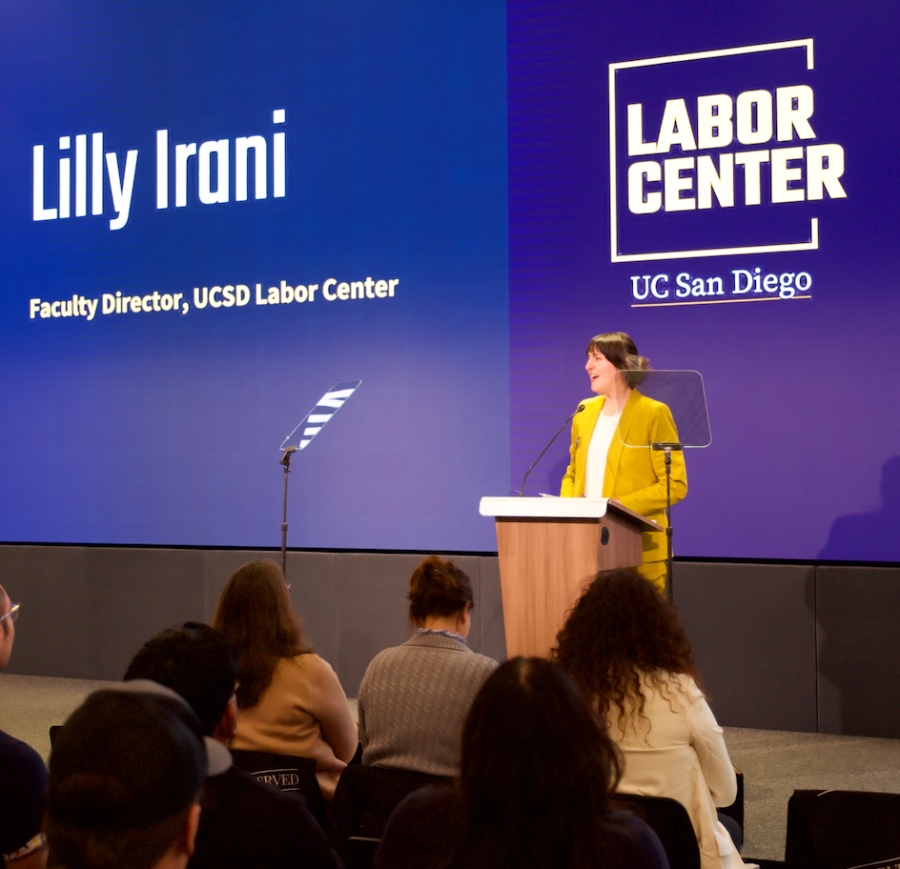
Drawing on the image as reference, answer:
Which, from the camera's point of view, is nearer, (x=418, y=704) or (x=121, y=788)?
→ (x=121, y=788)

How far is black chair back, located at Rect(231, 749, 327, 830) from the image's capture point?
7.71ft

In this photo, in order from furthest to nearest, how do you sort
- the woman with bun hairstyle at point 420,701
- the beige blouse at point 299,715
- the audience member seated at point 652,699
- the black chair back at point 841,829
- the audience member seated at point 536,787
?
the beige blouse at point 299,715 → the woman with bun hairstyle at point 420,701 → the audience member seated at point 652,699 → the black chair back at point 841,829 → the audience member seated at point 536,787

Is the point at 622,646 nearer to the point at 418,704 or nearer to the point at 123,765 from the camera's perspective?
the point at 418,704

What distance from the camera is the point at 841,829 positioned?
2.01 m

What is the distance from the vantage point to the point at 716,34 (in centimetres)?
511

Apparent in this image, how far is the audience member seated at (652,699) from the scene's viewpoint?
7.36ft

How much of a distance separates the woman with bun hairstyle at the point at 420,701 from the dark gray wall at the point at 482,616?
2700mm

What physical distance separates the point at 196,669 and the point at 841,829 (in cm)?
122

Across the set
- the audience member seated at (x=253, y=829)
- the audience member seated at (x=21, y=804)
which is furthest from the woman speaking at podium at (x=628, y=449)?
the audience member seated at (x=253, y=829)

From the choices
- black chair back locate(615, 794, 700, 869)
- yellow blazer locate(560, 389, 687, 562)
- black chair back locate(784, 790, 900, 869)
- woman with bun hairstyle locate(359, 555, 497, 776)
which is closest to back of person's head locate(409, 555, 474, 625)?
woman with bun hairstyle locate(359, 555, 497, 776)

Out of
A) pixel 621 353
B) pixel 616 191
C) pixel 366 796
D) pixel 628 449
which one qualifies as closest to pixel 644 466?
pixel 628 449

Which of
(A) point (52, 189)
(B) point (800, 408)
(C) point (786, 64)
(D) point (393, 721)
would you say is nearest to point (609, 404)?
(B) point (800, 408)

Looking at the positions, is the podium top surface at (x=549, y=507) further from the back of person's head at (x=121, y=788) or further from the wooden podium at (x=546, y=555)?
the back of person's head at (x=121, y=788)

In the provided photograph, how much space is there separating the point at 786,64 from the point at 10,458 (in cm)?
504
